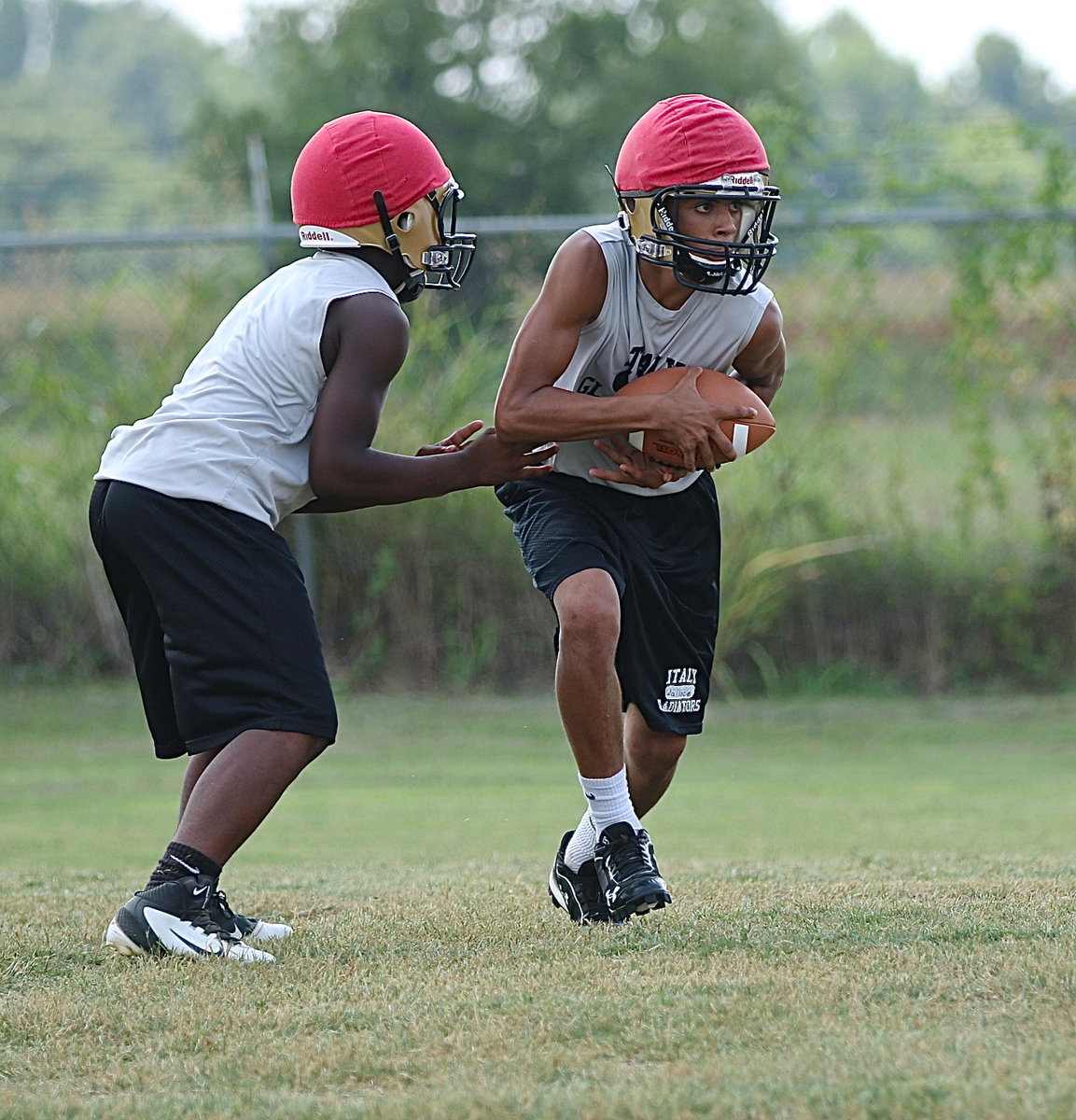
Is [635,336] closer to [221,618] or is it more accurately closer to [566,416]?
[566,416]

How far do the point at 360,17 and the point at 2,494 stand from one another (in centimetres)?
2128

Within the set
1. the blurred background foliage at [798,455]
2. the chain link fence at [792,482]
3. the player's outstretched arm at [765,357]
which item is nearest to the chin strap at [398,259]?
the player's outstretched arm at [765,357]

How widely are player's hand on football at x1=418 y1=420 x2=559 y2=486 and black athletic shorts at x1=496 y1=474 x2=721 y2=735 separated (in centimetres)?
28

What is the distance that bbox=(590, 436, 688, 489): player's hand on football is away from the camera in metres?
4.41

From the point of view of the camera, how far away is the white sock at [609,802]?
4.31m

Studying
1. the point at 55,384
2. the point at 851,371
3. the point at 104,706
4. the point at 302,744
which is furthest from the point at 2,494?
the point at 302,744

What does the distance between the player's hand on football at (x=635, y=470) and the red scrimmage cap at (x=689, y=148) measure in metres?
0.70

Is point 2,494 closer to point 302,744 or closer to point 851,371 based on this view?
point 851,371

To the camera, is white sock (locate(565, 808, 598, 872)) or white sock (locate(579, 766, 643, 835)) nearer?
white sock (locate(579, 766, 643, 835))

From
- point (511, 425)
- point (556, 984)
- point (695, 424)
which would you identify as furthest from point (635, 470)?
point (556, 984)

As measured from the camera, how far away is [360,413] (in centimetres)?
391

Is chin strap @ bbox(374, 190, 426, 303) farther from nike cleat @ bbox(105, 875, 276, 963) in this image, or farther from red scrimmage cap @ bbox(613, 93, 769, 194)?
nike cleat @ bbox(105, 875, 276, 963)

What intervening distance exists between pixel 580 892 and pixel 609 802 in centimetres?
28

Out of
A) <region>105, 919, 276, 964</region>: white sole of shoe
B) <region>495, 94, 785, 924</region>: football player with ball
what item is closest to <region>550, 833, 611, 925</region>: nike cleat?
<region>495, 94, 785, 924</region>: football player with ball
